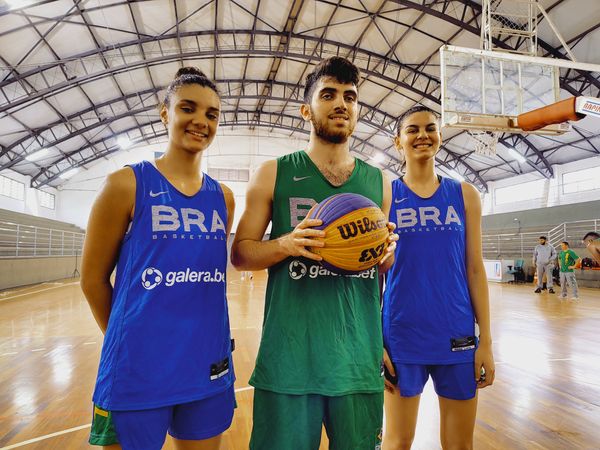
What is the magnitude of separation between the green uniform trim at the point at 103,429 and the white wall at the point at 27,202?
18.4 m

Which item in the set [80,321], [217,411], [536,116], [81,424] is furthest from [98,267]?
[80,321]

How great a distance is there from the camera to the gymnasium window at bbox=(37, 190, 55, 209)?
59.8 ft

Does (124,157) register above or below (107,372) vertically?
above

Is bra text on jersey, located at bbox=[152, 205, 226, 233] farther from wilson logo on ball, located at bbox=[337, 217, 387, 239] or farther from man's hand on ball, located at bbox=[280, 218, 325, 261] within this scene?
wilson logo on ball, located at bbox=[337, 217, 387, 239]

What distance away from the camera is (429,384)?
135 inches

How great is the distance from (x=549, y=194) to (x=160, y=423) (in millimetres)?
18929

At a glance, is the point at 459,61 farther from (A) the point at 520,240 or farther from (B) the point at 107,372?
(A) the point at 520,240

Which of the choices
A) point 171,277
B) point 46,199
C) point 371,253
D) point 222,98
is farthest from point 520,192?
point 46,199

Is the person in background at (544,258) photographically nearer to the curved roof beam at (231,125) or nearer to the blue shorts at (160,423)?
the curved roof beam at (231,125)

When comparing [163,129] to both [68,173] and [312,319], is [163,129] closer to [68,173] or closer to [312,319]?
[68,173]

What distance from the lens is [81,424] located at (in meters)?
2.51

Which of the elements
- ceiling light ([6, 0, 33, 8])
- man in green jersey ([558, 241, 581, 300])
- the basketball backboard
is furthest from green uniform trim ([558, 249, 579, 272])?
ceiling light ([6, 0, 33, 8])

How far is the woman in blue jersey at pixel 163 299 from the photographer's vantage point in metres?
1.11

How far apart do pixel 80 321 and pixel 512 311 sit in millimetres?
7693
